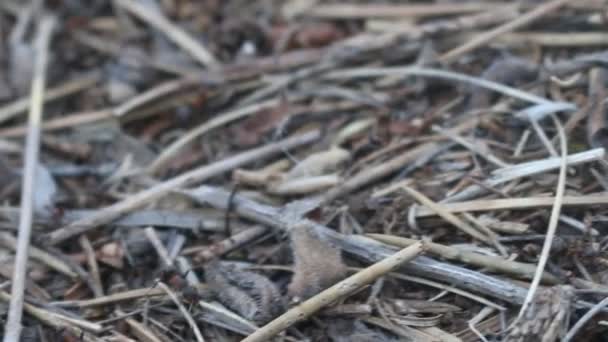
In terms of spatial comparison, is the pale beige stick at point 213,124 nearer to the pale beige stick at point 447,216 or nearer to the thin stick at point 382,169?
the thin stick at point 382,169

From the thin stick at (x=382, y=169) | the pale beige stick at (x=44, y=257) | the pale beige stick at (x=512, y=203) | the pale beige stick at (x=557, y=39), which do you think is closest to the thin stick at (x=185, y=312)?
the pale beige stick at (x=44, y=257)

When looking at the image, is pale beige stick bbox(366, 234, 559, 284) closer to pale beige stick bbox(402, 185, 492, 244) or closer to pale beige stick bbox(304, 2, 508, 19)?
pale beige stick bbox(402, 185, 492, 244)

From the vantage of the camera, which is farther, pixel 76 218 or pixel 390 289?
pixel 76 218

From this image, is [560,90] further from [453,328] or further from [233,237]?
[233,237]

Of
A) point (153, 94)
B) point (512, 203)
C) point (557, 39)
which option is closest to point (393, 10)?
point (557, 39)

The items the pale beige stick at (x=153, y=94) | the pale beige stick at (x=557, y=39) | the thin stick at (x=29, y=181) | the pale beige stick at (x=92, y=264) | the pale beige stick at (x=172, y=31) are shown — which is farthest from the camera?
the pale beige stick at (x=172, y=31)

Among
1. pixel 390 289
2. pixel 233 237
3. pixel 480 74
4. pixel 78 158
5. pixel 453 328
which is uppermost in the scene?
pixel 78 158

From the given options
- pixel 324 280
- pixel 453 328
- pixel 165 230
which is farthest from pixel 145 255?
pixel 453 328
